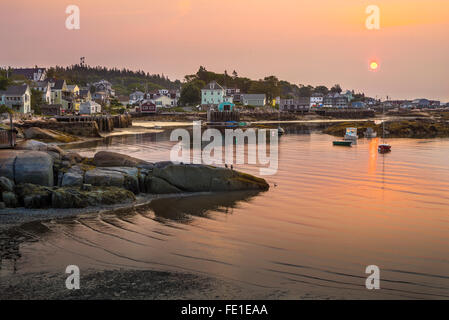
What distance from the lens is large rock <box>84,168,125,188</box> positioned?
22.2 metres

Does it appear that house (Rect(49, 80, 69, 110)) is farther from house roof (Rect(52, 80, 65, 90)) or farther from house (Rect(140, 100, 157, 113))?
house (Rect(140, 100, 157, 113))

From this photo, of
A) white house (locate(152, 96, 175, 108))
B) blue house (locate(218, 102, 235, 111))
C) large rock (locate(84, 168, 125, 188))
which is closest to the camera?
large rock (locate(84, 168, 125, 188))

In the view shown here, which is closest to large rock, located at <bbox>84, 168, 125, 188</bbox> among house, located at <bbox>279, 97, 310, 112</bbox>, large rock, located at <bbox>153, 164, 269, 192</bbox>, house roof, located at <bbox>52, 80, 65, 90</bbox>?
large rock, located at <bbox>153, 164, 269, 192</bbox>

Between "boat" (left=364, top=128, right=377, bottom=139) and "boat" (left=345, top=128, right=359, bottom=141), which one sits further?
"boat" (left=364, top=128, right=377, bottom=139)

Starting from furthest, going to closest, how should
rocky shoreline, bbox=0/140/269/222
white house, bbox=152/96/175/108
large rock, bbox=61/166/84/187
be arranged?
→ white house, bbox=152/96/175/108, large rock, bbox=61/166/84/187, rocky shoreline, bbox=0/140/269/222

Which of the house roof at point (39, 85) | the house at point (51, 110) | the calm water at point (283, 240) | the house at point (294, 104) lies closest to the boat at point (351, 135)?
the calm water at point (283, 240)

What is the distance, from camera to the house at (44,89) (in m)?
102

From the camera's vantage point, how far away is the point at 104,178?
22453 mm

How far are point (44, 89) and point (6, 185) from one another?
302 ft

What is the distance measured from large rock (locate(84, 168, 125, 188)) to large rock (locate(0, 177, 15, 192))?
11.4ft

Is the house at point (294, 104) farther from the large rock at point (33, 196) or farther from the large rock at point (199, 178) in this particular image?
the large rock at point (33, 196)
